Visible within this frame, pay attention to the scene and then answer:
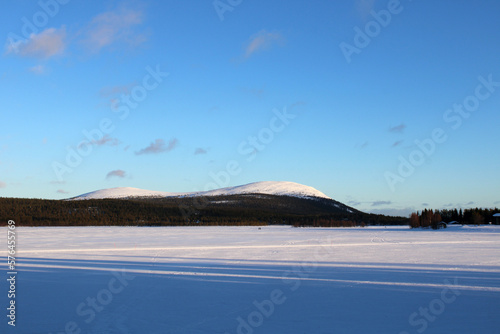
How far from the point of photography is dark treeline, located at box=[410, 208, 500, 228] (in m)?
52.0

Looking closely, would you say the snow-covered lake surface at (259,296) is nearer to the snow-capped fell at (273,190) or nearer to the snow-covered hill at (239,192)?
the snow-covered hill at (239,192)

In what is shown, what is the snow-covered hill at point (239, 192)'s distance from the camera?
164000 millimetres

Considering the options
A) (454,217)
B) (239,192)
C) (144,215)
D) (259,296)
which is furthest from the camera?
(239,192)

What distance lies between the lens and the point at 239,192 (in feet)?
542

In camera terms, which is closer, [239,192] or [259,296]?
[259,296]

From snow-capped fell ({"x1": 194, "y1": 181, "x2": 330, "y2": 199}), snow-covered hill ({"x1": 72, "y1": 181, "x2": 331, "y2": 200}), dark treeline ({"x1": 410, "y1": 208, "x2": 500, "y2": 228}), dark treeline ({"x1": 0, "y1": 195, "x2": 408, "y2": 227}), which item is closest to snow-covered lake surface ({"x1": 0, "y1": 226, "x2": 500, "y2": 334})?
dark treeline ({"x1": 410, "y1": 208, "x2": 500, "y2": 228})

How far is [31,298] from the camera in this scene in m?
9.77

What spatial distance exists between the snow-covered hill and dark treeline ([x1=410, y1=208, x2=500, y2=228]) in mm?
98046

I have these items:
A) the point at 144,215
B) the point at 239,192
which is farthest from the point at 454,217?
the point at 239,192

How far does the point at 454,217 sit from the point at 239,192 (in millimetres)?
102397

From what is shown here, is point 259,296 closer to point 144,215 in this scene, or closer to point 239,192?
point 144,215

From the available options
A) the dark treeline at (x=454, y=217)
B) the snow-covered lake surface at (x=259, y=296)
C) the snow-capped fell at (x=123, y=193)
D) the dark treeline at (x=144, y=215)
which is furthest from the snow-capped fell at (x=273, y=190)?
the snow-covered lake surface at (x=259, y=296)

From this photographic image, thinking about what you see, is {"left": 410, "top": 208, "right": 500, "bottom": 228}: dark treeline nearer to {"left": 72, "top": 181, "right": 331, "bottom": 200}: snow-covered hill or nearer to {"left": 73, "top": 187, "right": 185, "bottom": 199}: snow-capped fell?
{"left": 72, "top": 181, "right": 331, "bottom": 200}: snow-covered hill

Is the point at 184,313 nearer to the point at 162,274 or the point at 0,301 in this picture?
the point at 0,301
